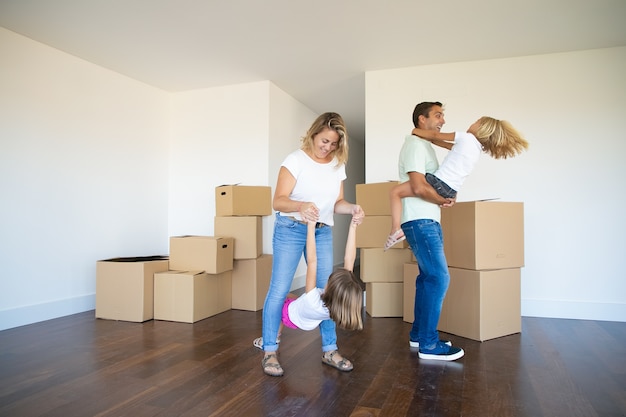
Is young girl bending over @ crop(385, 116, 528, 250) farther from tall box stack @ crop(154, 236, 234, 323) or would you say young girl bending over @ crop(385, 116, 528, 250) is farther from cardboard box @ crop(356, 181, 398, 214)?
tall box stack @ crop(154, 236, 234, 323)

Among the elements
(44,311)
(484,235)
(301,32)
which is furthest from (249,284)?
(301,32)

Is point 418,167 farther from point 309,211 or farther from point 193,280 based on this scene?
point 193,280

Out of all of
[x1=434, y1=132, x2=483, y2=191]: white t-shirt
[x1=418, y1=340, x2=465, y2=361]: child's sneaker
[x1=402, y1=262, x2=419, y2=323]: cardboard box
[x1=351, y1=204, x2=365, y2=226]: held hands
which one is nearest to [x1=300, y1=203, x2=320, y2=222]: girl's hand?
[x1=351, y1=204, x2=365, y2=226]: held hands

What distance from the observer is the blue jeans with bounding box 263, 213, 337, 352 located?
1.91 metres

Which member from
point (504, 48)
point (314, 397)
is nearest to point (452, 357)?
point (314, 397)

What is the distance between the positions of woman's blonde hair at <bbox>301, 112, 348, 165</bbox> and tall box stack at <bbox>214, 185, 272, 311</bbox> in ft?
5.58

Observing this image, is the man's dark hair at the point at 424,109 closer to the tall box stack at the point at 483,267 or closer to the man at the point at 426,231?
the man at the point at 426,231

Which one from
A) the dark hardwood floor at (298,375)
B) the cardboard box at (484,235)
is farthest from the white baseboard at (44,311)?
the cardboard box at (484,235)

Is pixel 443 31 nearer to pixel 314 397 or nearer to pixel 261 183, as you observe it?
pixel 261 183

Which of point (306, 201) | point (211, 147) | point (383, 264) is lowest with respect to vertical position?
point (383, 264)

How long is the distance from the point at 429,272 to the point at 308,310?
0.74 metres

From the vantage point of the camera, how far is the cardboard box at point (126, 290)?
3.09 m

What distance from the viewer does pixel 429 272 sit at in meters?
2.14

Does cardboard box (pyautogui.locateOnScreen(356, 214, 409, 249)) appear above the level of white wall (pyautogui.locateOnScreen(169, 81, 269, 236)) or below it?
below
